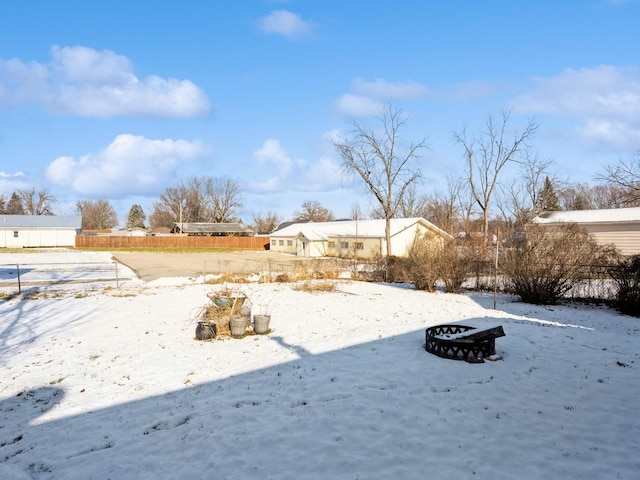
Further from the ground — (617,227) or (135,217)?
(135,217)

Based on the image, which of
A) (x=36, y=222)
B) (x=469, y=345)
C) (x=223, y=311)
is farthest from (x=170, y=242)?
(x=469, y=345)

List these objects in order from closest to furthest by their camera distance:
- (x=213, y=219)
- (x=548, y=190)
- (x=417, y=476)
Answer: (x=417, y=476), (x=548, y=190), (x=213, y=219)

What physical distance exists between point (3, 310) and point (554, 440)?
15560mm

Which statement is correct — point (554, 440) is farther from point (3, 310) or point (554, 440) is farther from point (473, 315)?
point (3, 310)

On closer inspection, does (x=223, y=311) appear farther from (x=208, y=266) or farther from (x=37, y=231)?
(x=37, y=231)

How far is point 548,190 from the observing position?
4256 centimetres

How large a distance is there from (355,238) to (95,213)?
90.3 meters

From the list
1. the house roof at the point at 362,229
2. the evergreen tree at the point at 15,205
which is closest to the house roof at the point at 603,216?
the house roof at the point at 362,229

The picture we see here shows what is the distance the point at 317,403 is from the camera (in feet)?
18.9

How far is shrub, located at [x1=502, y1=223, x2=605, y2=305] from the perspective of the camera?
549 inches

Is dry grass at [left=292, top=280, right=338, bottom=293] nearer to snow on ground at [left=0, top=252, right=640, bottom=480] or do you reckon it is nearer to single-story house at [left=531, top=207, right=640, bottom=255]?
snow on ground at [left=0, top=252, right=640, bottom=480]

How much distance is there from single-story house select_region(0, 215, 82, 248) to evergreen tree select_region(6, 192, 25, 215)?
111 ft

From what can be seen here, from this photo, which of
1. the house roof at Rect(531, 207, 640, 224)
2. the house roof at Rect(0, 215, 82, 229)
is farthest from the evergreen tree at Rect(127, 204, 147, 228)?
the house roof at Rect(531, 207, 640, 224)

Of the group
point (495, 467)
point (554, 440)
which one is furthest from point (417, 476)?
point (554, 440)
